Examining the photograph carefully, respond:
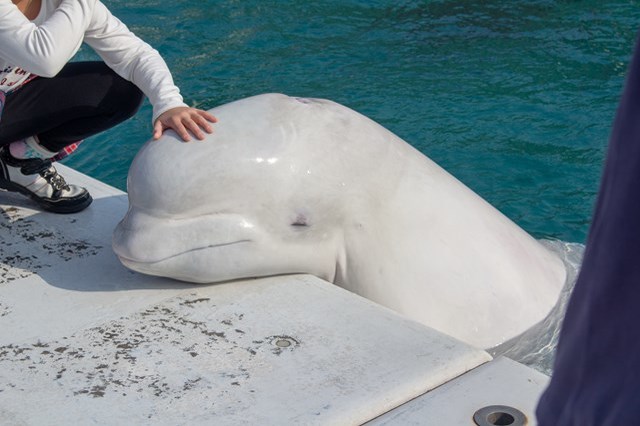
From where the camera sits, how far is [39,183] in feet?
13.8

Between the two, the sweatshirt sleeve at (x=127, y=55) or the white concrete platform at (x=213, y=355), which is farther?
the sweatshirt sleeve at (x=127, y=55)

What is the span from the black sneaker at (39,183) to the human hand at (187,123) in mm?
803

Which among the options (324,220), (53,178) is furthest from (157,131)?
(53,178)

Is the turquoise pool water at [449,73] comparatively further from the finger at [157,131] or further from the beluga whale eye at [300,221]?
the finger at [157,131]

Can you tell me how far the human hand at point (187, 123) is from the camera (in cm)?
350

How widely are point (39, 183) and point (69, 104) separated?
1.17ft

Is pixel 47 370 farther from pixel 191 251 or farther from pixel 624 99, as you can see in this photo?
pixel 624 99

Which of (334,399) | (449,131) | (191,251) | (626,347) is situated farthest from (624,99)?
(449,131)

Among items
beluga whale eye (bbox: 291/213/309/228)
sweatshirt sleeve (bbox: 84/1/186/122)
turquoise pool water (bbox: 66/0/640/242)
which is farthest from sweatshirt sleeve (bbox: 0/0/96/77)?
A: turquoise pool water (bbox: 66/0/640/242)

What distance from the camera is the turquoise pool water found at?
623 cm

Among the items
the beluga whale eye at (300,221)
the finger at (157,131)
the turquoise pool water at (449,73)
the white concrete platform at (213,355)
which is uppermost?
the finger at (157,131)

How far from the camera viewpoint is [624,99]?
94 cm

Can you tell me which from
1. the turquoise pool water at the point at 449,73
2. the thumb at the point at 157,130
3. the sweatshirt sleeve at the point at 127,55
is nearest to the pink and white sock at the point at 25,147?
the sweatshirt sleeve at the point at 127,55

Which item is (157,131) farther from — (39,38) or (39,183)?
(39,183)
